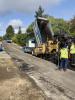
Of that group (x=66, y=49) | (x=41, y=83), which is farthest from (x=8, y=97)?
(x=66, y=49)

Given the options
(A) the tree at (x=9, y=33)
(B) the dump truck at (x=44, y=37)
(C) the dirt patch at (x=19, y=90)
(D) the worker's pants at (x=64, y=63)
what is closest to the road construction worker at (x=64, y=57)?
(D) the worker's pants at (x=64, y=63)

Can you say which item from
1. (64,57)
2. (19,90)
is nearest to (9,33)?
(64,57)

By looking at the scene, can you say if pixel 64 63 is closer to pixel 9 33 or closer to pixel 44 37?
pixel 44 37

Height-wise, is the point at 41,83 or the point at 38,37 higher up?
the point at 38,37

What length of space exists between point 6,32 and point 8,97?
556ft

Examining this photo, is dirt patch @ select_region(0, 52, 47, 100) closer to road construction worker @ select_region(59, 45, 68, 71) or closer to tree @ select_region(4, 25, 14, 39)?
road construction worker @ select_region(59, 45, 68, 71)

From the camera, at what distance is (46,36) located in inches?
1268

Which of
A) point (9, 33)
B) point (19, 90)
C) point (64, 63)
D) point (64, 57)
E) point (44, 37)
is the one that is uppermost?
point (9, 33)

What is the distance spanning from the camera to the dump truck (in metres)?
30.7

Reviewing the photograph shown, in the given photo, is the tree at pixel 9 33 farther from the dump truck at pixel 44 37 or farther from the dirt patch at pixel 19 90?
the dirt patch at pixel 19 90

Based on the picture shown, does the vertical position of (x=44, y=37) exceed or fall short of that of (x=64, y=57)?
it exceeds it

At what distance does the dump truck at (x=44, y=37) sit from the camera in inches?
Result: 1208

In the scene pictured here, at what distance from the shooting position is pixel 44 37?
3256 centimetres

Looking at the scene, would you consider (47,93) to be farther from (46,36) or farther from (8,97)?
(46,36)
